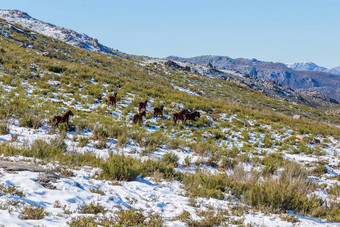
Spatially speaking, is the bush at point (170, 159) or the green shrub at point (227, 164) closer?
the bush at point (170, 159)

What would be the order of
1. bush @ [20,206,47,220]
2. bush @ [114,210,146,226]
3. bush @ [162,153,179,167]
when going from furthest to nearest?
1. bush @ [162,153,179,167]
2. bush @ [114,210,146,226]
3. bush @ [20,206,47,220]

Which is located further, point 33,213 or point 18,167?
point 18,167

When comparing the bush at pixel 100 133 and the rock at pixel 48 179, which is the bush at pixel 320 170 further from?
the rock at pixel 48 179

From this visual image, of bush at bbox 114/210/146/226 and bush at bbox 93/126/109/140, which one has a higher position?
bush at bbox 93/126/109/140

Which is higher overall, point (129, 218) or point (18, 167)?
point (18, 167)

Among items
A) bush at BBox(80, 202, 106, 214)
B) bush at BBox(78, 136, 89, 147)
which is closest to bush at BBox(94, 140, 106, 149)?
bush at BBox(78, 136, 89, 147)

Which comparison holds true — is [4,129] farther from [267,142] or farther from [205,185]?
[267,142]

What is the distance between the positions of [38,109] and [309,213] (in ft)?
35.7

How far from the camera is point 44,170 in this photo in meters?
4.63

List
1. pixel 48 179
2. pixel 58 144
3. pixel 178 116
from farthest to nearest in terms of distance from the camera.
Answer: pixel 178 116 → pixel 58 144 → pixel 48 179

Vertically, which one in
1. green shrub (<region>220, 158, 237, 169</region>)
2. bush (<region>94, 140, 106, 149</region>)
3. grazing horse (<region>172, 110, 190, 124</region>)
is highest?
grazing horse (<region>172, 110, 190, 124</region>)

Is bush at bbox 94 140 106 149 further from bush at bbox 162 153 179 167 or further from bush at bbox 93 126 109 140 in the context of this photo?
bush at bbox 162 153 179 167

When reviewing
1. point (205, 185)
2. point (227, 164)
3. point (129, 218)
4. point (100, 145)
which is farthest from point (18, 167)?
point (227, 164)

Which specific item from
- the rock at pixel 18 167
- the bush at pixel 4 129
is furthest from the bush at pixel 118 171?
the bush at pixel 4 129
